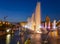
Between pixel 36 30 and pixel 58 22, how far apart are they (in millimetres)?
15153

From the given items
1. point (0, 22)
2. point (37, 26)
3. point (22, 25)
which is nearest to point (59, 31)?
point (37, 26)

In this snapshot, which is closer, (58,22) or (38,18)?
(38,18)

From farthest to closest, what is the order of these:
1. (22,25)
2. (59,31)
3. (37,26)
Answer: (22,25)
(37,26)
(59,31)

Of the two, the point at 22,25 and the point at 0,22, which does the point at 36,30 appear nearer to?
the point at 0,22

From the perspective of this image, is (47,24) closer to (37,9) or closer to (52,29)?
(52,29)

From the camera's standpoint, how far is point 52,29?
51.4 m

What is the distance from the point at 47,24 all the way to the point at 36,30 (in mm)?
14912

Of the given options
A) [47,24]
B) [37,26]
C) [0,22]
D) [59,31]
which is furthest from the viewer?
[47,24]

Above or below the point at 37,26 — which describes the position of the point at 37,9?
above

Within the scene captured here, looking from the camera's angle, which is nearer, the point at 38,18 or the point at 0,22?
the point at 38,18

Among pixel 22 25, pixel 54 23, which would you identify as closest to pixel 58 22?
pixel 54 23

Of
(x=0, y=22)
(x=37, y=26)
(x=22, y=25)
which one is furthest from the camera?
(x=22, y=25)

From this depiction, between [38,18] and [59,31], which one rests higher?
[38,18]

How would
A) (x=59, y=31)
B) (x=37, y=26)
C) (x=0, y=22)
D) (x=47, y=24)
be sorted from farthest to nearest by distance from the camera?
(x=47, y=24)
(x=0, y=22)
(x=37, y=26)
(x=59, y=31)
